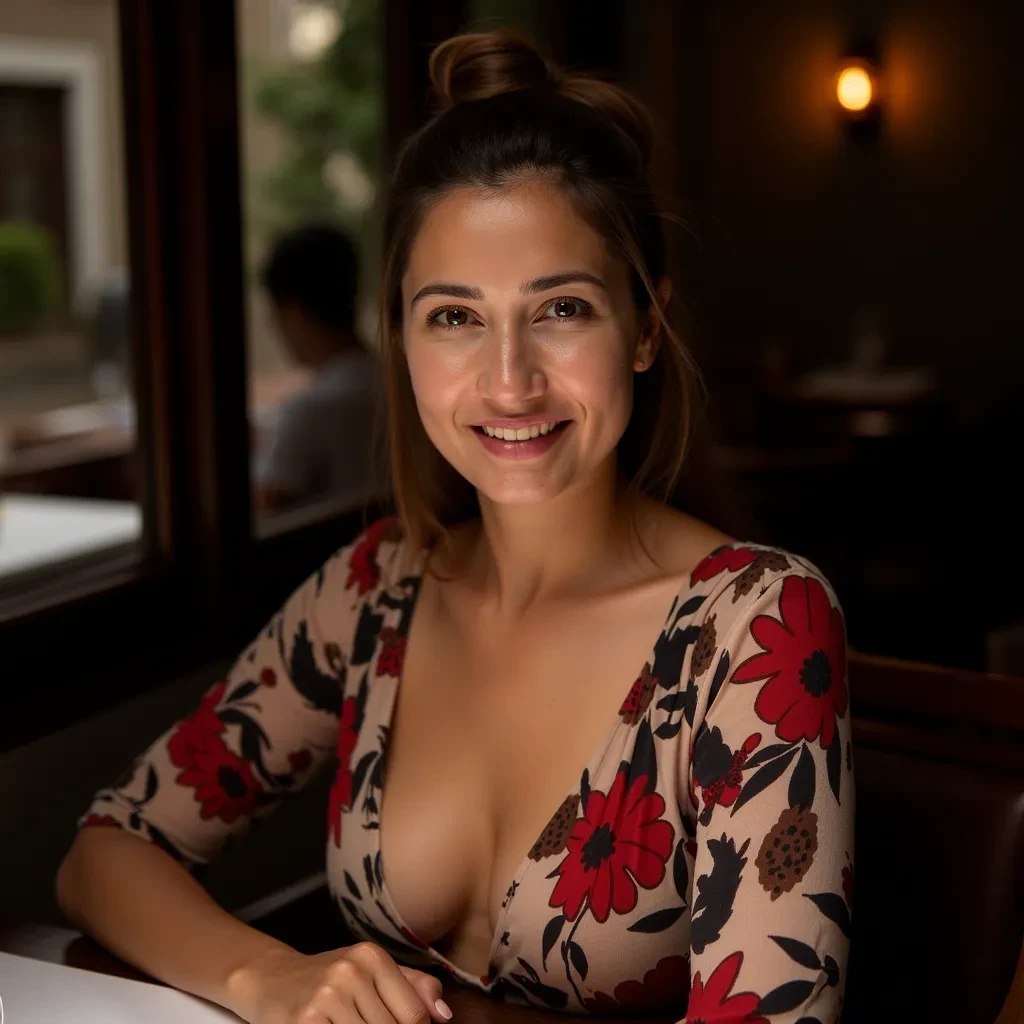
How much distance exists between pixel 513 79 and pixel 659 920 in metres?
0.86

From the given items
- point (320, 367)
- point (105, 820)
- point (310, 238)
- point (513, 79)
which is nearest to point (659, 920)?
point (105, 820)

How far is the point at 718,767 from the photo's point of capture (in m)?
1.37

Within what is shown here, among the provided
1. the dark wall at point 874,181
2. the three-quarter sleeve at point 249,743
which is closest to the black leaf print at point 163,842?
the three-quarter sleeve at point 249,743

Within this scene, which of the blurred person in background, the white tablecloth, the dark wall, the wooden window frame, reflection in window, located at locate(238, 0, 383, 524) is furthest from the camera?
the dark wall

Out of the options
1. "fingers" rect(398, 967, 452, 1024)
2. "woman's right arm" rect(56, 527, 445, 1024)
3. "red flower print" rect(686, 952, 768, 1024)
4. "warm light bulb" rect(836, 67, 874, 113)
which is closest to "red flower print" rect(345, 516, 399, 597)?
"woman's right arm" rect(56, 527, 445, 1024)

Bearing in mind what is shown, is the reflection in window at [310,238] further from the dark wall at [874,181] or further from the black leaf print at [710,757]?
the dark wall at [874,181]

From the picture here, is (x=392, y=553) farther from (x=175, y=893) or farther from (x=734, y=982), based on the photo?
(x=734, y=982)

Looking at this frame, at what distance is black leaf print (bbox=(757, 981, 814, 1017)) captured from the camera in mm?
1246

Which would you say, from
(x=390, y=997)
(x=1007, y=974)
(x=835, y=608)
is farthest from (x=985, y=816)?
(x=390, y=997)

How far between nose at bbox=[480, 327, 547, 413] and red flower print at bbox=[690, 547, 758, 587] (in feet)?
0.77

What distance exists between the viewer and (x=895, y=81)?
662 cm

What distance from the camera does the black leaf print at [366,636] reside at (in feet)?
5.63

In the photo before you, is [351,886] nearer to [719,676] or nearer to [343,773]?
[343,773]

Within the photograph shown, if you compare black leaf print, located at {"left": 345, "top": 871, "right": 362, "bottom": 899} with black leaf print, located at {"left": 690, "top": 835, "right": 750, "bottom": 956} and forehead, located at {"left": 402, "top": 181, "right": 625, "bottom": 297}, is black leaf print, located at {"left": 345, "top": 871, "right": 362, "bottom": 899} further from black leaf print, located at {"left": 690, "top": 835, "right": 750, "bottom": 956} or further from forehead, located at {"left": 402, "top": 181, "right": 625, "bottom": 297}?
forehead, located at {"left": 402, "top": 181, "right": 625, "bottom": 297}
